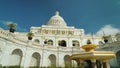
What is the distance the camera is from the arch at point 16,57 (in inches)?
1000

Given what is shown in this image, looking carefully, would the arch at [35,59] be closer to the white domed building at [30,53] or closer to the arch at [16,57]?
the white domed building at [30,53]

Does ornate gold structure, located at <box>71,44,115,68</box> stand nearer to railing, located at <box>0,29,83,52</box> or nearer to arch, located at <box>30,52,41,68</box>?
railing, located at <box>0,29,83,52</box>

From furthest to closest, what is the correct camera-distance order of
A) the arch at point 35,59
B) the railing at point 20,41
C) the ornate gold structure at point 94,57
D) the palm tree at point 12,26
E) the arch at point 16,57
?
1. the arch at point 35,59
2. the palm tree at point 12,26
3. the arch at point 16,57
4. the railing at point 20,41
5. the ornate gold structure at point 94,57

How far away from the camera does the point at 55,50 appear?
111 feet

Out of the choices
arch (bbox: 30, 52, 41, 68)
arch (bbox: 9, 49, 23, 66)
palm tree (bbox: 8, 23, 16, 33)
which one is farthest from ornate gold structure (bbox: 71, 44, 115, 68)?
palm tree (bbox: 8, 23, 16, 33)

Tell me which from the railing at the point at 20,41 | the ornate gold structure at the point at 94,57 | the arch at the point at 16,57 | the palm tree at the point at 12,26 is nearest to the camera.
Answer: the ornate gold structure at the point at 94,57

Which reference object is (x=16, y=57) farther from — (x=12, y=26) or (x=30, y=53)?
(x=12, y=26)

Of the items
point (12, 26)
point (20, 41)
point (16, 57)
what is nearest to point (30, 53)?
point (16, 57)

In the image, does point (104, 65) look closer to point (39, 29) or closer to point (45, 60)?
point (45, 60)

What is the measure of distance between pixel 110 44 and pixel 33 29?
41.0 meters

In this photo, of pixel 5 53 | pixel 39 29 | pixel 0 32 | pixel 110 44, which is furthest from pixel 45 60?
pixel 39 29

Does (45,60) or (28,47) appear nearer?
(28,47)

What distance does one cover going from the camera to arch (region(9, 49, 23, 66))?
83.3ft

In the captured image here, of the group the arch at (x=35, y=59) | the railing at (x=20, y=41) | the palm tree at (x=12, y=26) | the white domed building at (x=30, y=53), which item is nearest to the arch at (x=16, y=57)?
the white domed building at (x=30, y=53)
